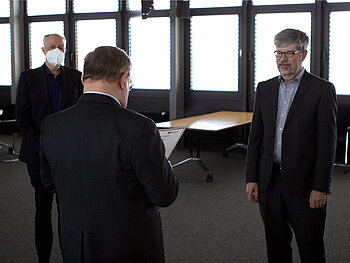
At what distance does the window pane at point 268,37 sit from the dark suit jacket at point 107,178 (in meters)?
6.38

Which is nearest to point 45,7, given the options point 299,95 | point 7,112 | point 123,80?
point 7,112

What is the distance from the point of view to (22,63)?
1002cm

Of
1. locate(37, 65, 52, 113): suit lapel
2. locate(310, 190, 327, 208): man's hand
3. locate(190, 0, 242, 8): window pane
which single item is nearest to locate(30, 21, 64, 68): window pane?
locate(190, 0, 242, 8): window pane

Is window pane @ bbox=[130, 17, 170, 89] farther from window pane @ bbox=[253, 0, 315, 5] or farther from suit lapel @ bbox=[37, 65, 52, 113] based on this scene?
suit lapel @ bbox=[37, 65, 52, 113]

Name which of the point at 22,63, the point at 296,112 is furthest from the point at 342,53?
the point at 22,63

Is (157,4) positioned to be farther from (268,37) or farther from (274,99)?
(274,99)

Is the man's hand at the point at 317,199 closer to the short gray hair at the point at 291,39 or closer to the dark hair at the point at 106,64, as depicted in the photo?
the short gray hair at the point at 291,39

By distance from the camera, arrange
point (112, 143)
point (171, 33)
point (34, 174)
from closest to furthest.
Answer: point (112, 143)
point (34, 174)
point (171, 33)

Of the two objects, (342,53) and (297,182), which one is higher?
(342,53)

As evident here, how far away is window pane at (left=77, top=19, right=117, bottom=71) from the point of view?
9.23 meters

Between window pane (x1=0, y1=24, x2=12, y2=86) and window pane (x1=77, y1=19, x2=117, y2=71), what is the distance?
1743 millimetres

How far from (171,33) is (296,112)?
20.4 feet

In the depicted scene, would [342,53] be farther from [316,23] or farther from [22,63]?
[22,63]

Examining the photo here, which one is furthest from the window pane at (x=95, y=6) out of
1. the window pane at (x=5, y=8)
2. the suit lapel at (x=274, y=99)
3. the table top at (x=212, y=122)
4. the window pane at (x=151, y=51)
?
the suit lapel at (x=274, y=99)
